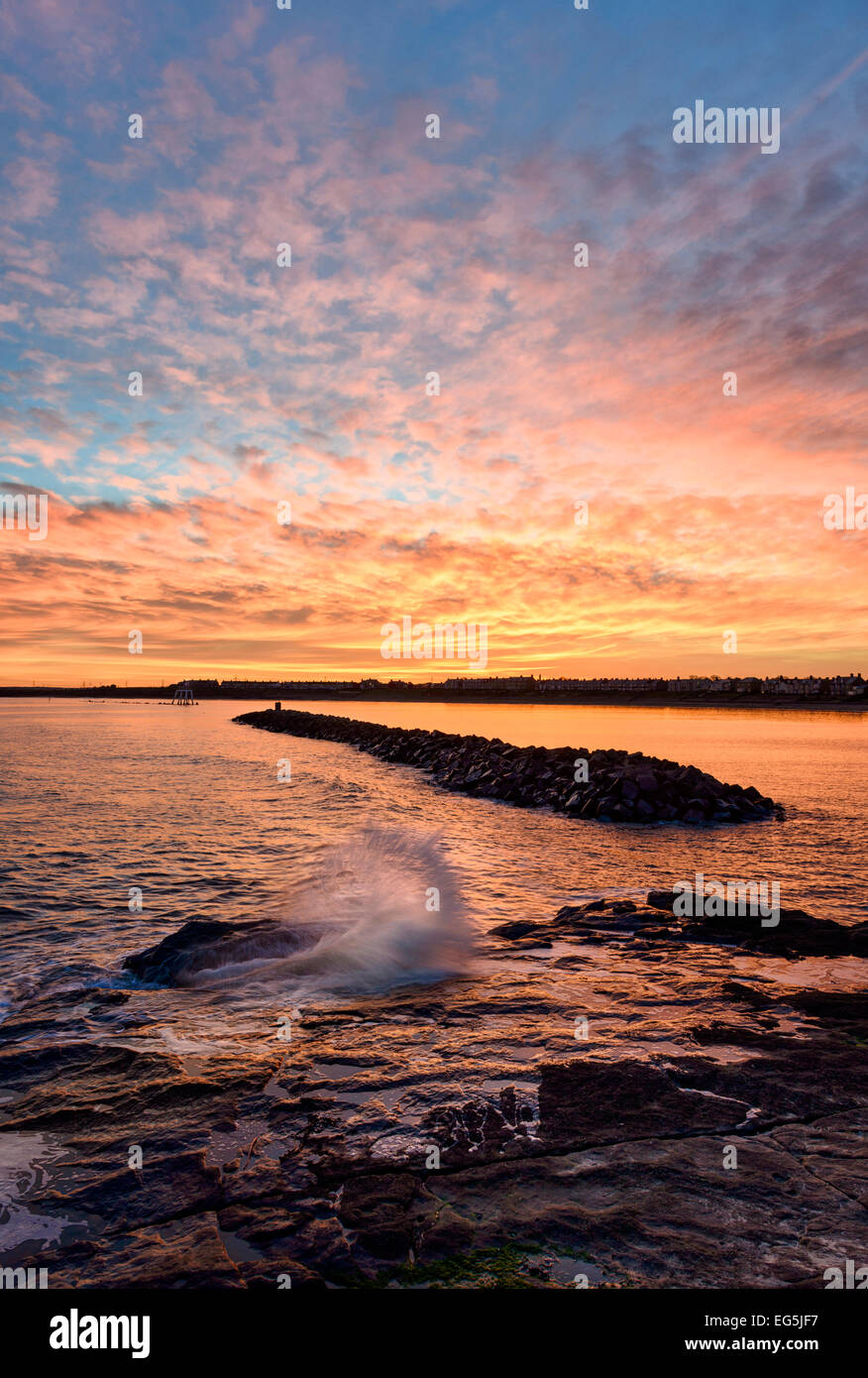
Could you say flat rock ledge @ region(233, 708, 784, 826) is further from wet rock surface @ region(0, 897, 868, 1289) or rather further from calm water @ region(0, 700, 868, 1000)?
wet rock surface @ region(0, 897, 868, 1289)

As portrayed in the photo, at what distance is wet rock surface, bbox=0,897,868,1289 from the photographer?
10.0 ft

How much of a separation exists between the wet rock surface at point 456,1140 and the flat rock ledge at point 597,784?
1202cm

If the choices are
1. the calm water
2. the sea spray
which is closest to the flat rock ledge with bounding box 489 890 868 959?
the calm water

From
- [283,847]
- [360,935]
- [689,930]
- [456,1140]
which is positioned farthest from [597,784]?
[456,1140]

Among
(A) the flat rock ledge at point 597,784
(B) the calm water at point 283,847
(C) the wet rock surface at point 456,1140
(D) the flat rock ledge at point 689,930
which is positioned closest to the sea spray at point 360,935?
(B) the calm water at point 283,847

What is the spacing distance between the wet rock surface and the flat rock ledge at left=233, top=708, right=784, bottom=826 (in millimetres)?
12017

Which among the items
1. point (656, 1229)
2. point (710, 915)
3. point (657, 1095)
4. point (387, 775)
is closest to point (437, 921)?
point (710, 915)

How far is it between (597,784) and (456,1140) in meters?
17.3

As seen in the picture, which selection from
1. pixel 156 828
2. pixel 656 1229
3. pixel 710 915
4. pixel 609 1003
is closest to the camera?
pixel 656 1229

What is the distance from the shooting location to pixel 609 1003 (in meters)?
6.40

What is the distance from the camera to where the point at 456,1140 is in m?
4.03
